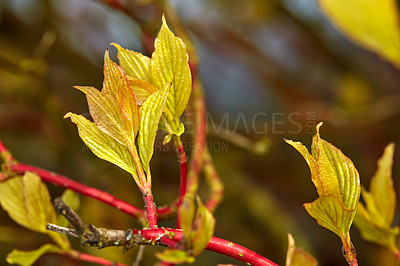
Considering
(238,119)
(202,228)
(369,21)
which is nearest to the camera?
(202,228)

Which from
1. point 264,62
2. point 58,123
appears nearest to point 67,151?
point 58,123

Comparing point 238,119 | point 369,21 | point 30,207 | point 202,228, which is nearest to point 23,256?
point 30,207

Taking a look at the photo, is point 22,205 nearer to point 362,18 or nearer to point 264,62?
point 362,18

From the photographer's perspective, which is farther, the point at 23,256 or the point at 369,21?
the point at 369,21

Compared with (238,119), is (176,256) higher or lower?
lower

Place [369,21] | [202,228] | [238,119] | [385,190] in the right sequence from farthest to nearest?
[238,119]
[369,21]
[385,190]
[202,228]

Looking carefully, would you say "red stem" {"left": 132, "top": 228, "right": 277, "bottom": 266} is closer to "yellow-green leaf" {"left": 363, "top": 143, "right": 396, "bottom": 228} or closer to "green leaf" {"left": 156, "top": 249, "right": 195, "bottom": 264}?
"green leaf" {"left": 156, "top": 249, "right": 195, "bottom": 264}

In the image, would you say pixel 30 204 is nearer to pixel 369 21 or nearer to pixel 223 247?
pixel 223 247

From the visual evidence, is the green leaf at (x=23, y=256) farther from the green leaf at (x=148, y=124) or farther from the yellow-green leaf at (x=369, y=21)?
the yellow-green leaf at (x=369, y=21)
